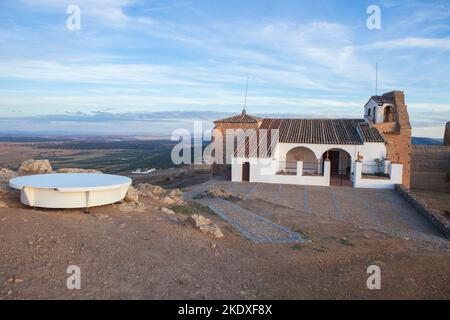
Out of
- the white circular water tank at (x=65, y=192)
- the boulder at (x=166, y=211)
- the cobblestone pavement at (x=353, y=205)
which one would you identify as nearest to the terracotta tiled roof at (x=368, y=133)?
the cobblestone pavement at (x=353, y=205)

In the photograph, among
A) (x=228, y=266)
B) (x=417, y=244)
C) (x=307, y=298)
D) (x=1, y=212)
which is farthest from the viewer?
(x=417, y=244)

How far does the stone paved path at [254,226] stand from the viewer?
952 centimetres

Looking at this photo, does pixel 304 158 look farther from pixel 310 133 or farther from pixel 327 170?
pixel 327 170

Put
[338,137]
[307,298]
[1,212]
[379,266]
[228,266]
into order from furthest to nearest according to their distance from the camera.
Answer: [338,137] → [1,212] → [379,266] → [228,266] → [307,298]

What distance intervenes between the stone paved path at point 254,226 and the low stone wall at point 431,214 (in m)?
5.37

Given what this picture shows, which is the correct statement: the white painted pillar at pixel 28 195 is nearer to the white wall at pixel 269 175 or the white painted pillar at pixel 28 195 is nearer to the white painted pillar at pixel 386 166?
the white wall at pixel 269 175

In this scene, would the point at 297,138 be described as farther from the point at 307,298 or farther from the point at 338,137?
the point at 307,298

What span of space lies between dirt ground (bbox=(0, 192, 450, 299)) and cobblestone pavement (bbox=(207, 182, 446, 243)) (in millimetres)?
2487

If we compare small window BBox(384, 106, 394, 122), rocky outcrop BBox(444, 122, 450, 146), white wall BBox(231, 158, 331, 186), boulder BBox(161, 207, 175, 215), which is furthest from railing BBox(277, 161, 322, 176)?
rocky outcrop BBox(444, 122, 450, 146)

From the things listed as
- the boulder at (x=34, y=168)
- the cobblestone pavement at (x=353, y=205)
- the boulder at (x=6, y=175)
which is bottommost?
the cobblestone pavement at (x=353, y=205)

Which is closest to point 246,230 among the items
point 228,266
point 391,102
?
point 228,266

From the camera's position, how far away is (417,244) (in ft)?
33.1

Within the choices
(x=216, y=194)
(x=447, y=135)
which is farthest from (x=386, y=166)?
(x=447, y=135)

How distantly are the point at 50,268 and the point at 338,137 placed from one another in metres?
20.3
